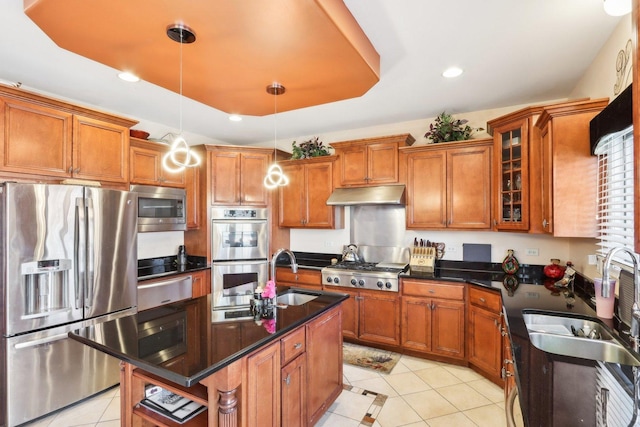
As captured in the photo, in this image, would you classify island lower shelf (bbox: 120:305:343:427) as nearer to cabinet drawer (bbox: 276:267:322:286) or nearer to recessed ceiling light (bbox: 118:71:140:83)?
cabinet drawer (bbox: 276:267:322:286)

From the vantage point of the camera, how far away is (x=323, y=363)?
227cm

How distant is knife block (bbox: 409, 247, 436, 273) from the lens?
3630mm

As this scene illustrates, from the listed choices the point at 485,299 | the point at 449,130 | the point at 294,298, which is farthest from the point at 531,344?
the point at 449,130

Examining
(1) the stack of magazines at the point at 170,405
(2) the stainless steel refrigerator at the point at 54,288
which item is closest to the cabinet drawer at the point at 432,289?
(1) the stack of magazines at the point at 170,405

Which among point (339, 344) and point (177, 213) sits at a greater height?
point (177, 213)

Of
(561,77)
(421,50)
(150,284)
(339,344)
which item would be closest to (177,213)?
(150,284)

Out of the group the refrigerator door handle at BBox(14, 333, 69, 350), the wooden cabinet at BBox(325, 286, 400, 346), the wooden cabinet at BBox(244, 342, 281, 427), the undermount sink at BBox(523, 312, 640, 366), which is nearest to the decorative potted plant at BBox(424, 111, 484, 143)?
the wooden cabinet at BBox(325, 286, 400, 346)

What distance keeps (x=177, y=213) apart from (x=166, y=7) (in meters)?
2.82

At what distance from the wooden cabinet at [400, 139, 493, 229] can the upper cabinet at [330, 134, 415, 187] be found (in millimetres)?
133

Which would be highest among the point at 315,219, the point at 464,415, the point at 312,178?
the point at 312,178

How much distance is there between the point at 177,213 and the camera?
392 centimetres

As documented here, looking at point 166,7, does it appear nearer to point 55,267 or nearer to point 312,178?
point 55,267

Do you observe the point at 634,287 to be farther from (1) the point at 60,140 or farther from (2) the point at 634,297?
(1) the point at 60,140

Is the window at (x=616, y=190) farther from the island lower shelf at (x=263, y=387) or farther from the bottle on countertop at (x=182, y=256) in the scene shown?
the bottle on countertop at (x=182, y=256)
